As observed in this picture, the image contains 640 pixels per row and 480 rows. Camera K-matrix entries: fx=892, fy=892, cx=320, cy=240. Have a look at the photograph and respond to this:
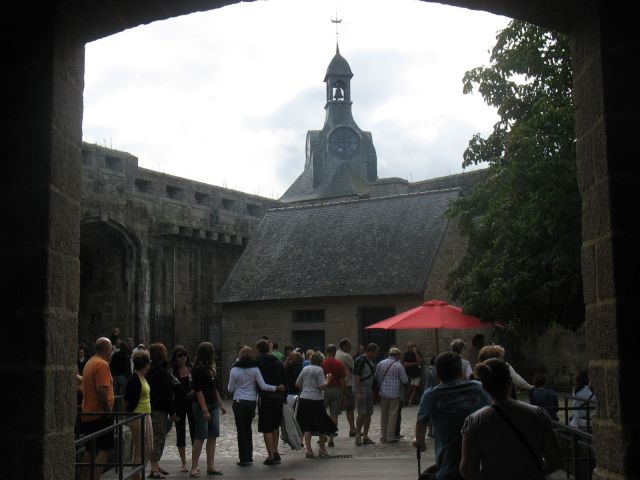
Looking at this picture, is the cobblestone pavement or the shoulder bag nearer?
the shoulder bag

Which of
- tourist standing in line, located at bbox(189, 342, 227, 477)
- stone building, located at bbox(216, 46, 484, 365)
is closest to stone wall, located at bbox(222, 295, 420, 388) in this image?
stone building, located at bbox(216, 46, 484, 365)

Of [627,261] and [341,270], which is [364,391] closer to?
[627,261]

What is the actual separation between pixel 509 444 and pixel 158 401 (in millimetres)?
6573

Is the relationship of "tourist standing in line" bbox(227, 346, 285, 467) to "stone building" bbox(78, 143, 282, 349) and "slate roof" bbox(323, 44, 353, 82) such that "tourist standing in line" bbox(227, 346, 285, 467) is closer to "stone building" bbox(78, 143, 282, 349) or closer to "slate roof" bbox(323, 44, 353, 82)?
"stone building" bbox(78, 143, 282, 349)

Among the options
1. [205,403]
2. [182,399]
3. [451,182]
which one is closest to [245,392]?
[205,403]

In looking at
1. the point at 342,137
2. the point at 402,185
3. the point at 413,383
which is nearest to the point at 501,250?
the point at 413,383

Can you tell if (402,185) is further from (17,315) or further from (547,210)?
(17,315)

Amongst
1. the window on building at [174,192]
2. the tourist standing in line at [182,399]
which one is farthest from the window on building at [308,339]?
the tourist standing in line at [182,399]

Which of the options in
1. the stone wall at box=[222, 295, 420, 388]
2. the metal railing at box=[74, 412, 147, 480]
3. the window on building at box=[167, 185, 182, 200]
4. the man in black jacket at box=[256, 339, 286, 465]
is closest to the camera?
the metal railing at box=[74, 412, 147, 480]

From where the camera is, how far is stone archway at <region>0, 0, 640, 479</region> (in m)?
4.30

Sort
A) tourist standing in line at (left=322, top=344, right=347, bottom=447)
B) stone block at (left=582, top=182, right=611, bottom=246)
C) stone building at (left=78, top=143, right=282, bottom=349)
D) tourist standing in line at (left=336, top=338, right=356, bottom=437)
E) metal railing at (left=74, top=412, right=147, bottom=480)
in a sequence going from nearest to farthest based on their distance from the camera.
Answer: stone block at (left=582, top=182, right=611, bottom=246), metal railing at (left=74, top=412, right=147, bottom=480), tourist standing in line at (left=322, top=344, right=347, bottom=447), tourist standing in line at (left=336, top=338, right=356, bottom=437), stone building at (left=78, top=143, right=282, bottom=349)

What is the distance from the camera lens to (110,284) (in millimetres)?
30812

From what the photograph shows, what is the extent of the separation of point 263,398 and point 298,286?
15.9m

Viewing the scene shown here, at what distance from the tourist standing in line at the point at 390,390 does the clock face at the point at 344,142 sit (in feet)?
158
